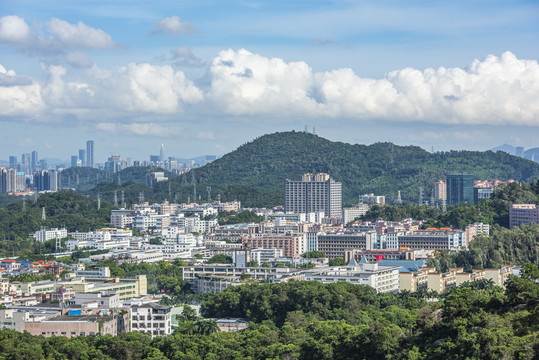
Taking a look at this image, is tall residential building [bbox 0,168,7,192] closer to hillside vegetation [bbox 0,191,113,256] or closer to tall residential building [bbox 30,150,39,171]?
hillside vegetation [bbox 0,191,113,256]

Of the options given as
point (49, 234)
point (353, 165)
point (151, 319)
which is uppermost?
point (353, 165)

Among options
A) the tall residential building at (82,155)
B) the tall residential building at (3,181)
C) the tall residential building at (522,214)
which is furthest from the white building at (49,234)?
the tall residential building at (82,155)

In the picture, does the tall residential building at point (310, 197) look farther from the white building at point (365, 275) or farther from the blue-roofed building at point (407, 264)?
the white building at point (365, 275)

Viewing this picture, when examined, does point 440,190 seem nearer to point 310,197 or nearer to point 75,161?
point 310,197

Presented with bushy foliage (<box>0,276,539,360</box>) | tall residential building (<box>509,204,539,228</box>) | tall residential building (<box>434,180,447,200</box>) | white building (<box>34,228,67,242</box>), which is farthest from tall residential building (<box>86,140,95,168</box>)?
bushy foliage (<box>0,276,539,360</box>)

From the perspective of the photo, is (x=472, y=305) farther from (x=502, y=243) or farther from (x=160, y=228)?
(x=160, y=228)

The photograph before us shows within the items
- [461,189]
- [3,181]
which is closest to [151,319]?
[461,189]
